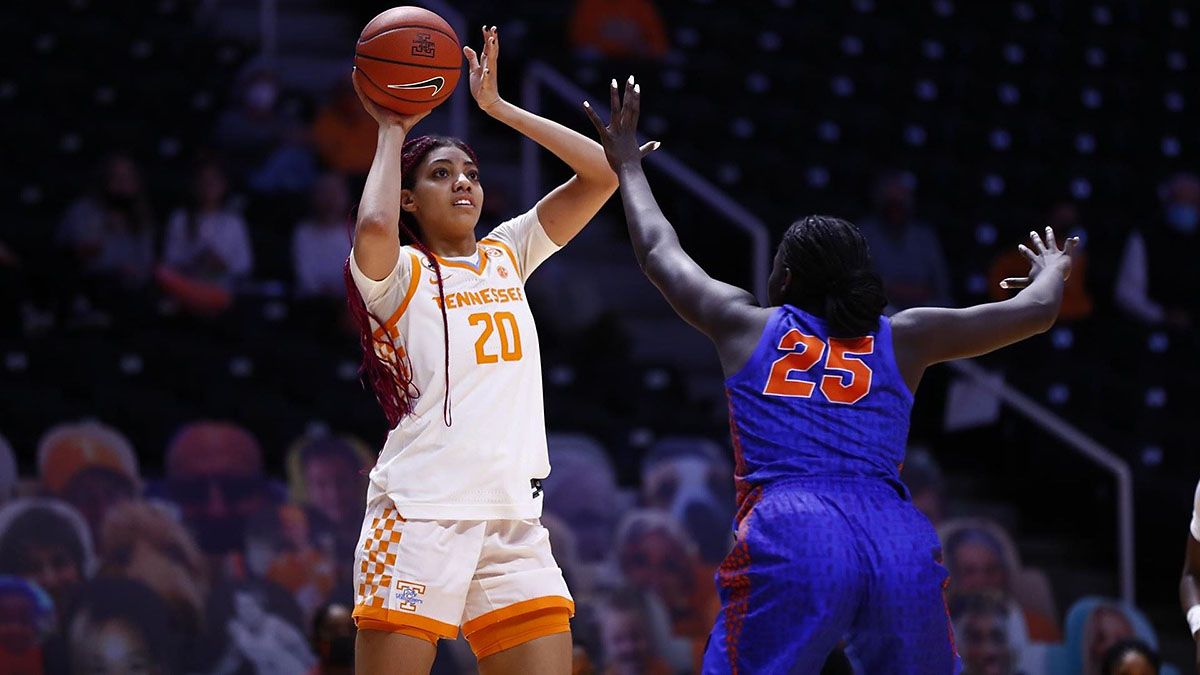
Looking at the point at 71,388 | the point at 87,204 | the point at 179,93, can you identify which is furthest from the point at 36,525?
the point at 179,93

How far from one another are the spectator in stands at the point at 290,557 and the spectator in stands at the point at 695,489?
5.52 feet

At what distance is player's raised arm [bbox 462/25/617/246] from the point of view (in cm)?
459

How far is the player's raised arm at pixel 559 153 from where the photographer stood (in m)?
4.59

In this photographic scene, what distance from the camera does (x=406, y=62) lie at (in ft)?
14.4

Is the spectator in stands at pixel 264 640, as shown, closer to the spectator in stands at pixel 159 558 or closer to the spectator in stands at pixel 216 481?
the spectator in stands at pixel 159 558

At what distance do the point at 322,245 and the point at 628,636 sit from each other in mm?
3039

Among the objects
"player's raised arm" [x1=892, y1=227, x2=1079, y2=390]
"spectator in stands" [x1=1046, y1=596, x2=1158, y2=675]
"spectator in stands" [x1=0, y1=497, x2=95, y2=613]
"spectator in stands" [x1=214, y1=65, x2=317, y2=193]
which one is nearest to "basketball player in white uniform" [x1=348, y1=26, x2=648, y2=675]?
"player's raised arm" [x1=892, y1=227, x2=1079, y2=390]

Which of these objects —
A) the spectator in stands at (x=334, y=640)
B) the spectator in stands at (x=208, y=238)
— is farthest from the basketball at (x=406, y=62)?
the spectator in stands at (x=208, y=238)

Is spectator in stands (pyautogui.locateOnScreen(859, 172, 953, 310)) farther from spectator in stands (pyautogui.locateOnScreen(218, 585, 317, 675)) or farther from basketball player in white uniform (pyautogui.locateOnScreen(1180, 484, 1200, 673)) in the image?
basketball player in white uniform (pyautogui.locateOnScreen(1180, 484, 1200, 673))

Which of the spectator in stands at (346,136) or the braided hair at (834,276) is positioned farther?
the spectator in stands at (346,136)

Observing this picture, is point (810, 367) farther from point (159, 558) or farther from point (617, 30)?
point (617, 30)

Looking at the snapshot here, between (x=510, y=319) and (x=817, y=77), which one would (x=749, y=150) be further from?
(x=510, y=319)

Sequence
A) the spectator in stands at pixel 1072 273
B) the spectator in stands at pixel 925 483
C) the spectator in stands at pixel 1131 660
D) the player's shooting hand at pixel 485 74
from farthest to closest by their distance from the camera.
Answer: the spectator in stands at pixel 1072 273 → the spectator in stands at pixel 925 483 → the spectator in stands at pixel 1131 660 → the player's shooting hand at pixel 485 74

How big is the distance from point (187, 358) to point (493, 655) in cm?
474
